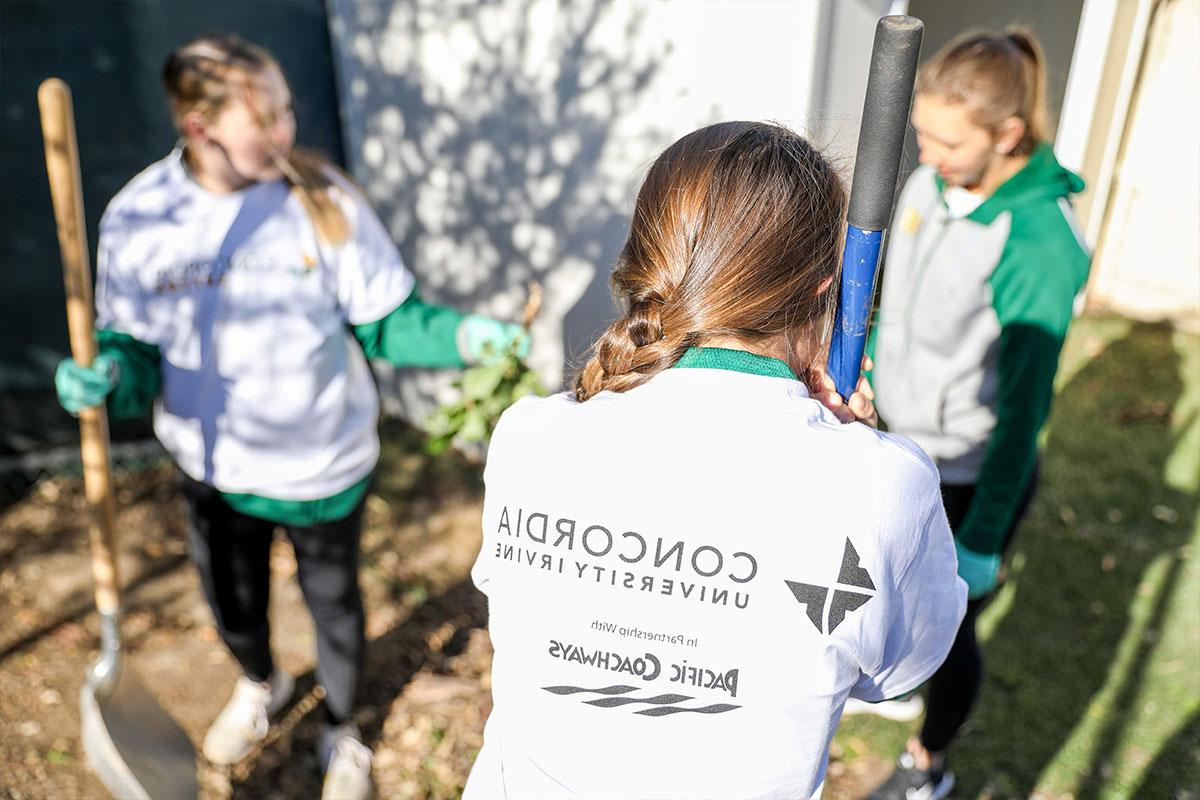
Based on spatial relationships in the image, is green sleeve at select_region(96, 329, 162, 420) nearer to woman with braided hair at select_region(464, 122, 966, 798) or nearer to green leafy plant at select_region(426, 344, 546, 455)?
green leafy plant at select_region(426, 344, 546, 455)

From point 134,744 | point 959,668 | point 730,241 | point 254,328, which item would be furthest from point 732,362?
point 134,744

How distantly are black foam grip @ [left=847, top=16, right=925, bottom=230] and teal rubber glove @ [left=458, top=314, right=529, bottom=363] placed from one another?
5.33ft

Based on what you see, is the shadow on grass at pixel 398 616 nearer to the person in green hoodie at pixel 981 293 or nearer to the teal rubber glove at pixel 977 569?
the person in green hoodie at pixel 981 293

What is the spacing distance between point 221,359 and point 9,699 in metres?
1.80

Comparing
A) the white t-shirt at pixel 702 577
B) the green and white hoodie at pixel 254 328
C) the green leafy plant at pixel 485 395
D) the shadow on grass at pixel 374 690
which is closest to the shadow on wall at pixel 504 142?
the green leafy plant at pixel 485 395

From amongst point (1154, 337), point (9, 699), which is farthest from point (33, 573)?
point (1154, 337)

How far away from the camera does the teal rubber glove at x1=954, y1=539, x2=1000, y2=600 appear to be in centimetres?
271

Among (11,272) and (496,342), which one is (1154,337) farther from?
(11,272)

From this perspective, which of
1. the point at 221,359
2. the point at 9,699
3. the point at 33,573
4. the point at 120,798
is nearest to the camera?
the point at 221,359

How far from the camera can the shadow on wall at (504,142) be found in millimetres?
4102

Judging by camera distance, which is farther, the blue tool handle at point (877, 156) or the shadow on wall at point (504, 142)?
the shadow on wall at point (504, 142)

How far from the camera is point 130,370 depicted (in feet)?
9.42

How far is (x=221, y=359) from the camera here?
288 centimetres

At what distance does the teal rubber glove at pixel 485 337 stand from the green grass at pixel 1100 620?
5.83 feet
